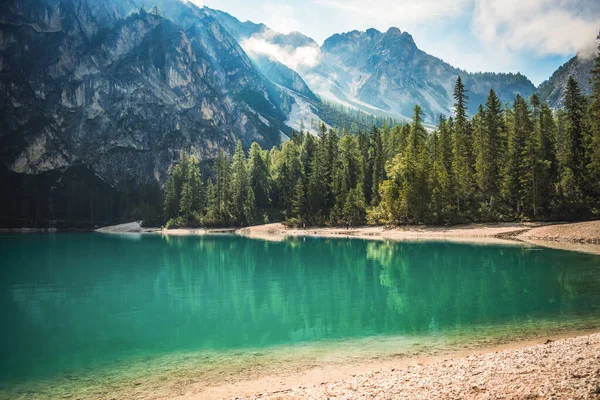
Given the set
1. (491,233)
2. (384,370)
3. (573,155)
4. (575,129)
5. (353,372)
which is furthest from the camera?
(575,129)

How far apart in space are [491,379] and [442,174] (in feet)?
222

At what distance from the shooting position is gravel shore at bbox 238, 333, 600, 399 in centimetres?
811

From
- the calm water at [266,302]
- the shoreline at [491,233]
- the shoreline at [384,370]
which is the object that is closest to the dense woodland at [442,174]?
the shoreline at [491,233]

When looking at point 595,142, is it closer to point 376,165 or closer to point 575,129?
point 575,129

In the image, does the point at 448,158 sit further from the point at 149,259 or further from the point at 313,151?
the point at 149,259

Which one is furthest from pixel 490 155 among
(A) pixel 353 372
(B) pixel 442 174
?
(A) pixel 353 372

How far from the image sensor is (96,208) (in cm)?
16488

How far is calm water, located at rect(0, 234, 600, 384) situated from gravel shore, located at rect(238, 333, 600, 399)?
4.91 m

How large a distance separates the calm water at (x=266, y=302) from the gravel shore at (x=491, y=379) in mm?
4912

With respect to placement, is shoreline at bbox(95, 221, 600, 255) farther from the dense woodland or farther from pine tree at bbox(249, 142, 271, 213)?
pine tree at bbox(249, 142, 271, 213)

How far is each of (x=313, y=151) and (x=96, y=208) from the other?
108m

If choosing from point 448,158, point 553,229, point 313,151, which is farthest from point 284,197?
point 553,229

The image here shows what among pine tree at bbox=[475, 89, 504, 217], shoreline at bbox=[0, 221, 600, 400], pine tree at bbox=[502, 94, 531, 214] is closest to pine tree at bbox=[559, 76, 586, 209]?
pine tree at bbox=[502, 94, 531, 214]

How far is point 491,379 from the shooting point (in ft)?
30.6
